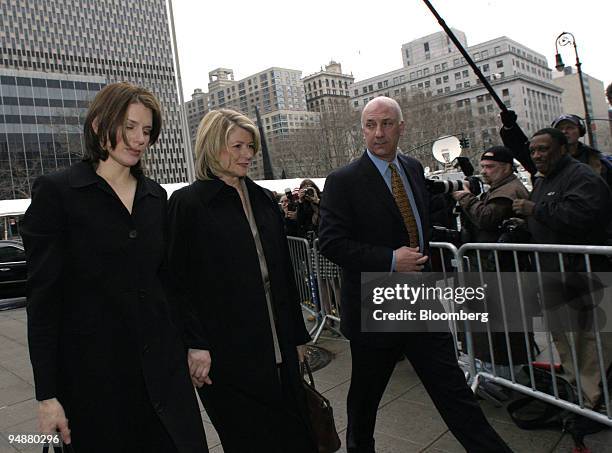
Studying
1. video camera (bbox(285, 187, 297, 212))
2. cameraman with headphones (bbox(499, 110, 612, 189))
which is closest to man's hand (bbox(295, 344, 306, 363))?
cameraman with headphones (bbox(499, 110, 612, 189))

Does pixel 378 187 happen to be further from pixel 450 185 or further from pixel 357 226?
pixel 450 185

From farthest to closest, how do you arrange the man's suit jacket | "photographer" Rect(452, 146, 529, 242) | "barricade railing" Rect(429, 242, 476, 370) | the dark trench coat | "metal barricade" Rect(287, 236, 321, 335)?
"metal barricade" Rect(287, 236, 321, 335) < "photographer" Rect(452, 146, 529, 242) < "barricade railing" Rect(429, 242, 476, 370) < the man's suit jacket < the dark trench coat

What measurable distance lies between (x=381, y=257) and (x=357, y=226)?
236 millimetres

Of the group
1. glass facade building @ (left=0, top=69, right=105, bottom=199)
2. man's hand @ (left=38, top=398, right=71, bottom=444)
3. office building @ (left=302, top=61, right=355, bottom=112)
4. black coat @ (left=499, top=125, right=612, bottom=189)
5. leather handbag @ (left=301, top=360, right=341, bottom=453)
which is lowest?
leather handbag @ (left=301, top=360, right=341, bottom=453)

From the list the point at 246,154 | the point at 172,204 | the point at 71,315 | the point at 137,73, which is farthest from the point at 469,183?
the point at 137,73

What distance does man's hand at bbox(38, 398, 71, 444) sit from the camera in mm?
1710

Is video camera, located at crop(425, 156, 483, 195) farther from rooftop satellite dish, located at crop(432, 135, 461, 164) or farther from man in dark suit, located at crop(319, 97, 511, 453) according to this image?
rooftop satellite dish, located at crop(432, 135, 461, 164)

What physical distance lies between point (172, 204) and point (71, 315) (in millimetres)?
703

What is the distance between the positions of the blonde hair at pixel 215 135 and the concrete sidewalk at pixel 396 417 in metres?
1.98

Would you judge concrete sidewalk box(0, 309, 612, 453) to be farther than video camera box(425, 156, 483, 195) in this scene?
No

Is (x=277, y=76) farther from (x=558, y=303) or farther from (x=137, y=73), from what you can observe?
(x=558, y=303)

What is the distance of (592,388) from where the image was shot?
122 inches

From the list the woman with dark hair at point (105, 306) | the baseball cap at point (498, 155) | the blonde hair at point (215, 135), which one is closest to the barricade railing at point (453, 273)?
the baseball cap at point (498, 155)

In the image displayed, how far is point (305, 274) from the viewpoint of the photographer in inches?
238
